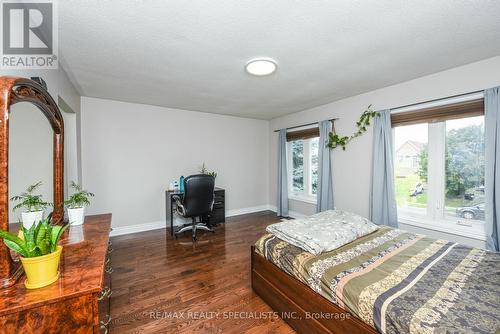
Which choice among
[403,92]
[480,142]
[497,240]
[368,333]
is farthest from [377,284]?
[403,92]

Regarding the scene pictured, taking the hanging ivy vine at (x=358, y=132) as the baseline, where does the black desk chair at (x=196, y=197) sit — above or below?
below

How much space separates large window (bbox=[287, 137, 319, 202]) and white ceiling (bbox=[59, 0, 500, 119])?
1633 millimetres

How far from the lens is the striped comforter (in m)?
1.02

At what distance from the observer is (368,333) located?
114 cm

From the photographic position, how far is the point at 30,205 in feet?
4.07

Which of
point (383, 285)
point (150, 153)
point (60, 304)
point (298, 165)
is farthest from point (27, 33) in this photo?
point (298, 165)

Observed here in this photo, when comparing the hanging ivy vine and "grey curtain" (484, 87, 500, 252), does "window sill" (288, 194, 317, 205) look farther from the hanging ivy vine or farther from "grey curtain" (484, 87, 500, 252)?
"grey curtain" (484, 87, 500, 252)

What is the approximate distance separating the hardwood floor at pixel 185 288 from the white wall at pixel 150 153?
0.68 meters

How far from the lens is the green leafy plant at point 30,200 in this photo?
115 cm

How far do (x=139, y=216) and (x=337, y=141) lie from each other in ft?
12.4

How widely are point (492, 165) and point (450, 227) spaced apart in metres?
0.82

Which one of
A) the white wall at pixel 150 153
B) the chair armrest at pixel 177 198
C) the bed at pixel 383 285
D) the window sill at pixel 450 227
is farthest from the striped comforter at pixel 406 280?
the white wall at pixel 150 153

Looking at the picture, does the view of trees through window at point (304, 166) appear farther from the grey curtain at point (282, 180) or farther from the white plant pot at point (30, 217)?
the white plant pot at point (30, 217)

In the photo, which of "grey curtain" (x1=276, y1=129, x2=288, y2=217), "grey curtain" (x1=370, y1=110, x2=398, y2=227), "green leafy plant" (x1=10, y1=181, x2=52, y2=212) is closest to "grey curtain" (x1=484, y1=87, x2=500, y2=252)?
"grey curtain" (x1=370, y1=110, x2=398, y2=227)
